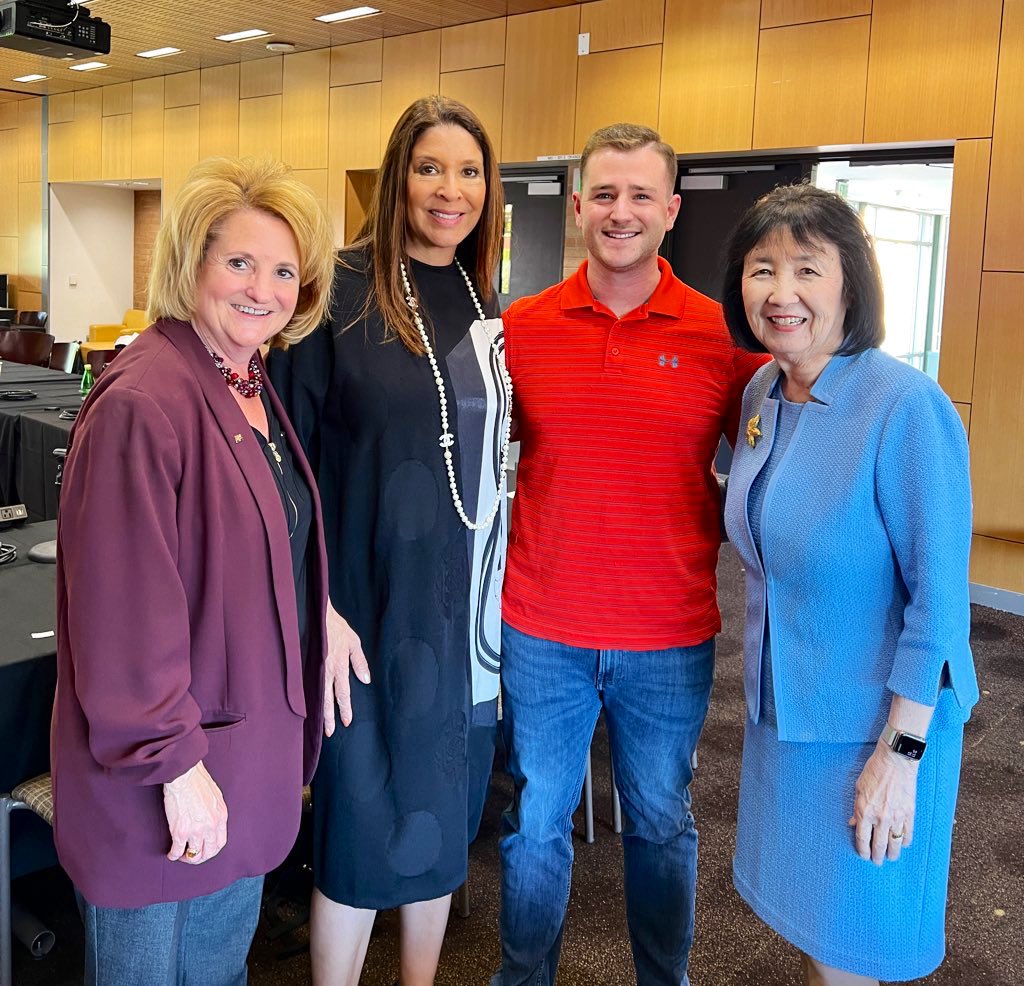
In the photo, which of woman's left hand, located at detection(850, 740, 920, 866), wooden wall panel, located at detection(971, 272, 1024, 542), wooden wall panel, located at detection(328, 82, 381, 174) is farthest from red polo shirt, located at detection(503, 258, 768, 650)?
wooden wall panel, located at detection(328, 82, 381, 174)

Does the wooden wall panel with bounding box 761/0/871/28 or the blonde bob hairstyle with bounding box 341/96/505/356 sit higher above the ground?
the wooden wall panel with bounding box 761/0/871/28

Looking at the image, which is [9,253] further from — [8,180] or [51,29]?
[51,29]

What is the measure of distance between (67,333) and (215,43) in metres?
5.74

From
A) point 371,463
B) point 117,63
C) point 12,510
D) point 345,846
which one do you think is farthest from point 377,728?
point 117,63

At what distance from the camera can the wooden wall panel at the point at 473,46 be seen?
8156mm

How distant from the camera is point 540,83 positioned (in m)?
7.92

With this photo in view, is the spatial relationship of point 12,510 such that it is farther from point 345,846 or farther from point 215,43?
point 215,43

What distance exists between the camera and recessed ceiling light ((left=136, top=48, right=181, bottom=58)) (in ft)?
34.0

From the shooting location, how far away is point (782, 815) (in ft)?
5.42

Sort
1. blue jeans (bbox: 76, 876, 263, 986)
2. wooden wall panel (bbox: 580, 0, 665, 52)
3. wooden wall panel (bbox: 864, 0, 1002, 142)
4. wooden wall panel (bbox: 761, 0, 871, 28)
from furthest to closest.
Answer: wooden wall panel (bbox: 580, 0, 665, 52)
wooden wall panel (bbox: 761, 0, 871, 28)
wooden wall panel (bbox: 864, 0, 1002, 142)
blue jeans (bbox: 76, 876, 263, 986)

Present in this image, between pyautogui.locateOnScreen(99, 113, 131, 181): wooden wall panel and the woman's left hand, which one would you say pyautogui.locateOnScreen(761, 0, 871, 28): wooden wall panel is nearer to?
the woman's left hand

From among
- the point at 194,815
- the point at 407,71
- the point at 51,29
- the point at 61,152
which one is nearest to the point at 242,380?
the point at 194,815

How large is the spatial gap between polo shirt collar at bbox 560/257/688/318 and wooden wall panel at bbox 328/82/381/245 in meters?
7.64

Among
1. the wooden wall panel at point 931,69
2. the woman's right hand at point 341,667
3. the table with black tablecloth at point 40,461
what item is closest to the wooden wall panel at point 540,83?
the wooden wall panel at point 931,69
